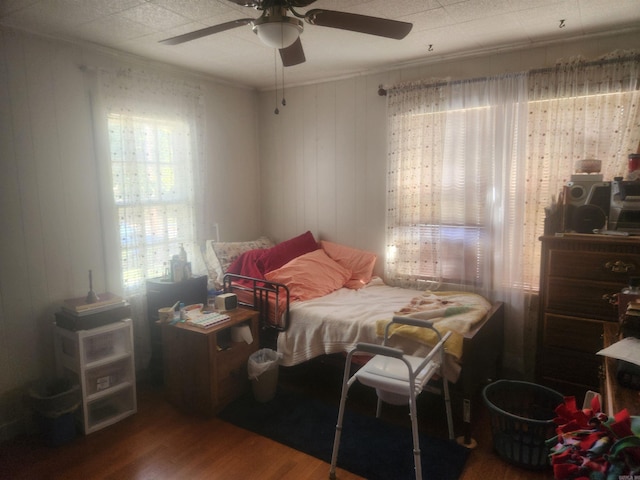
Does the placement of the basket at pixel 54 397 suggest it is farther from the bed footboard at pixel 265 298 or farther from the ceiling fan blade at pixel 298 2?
the ceiling fan blade at pixel 298 2

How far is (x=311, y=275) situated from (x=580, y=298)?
6.13 feet

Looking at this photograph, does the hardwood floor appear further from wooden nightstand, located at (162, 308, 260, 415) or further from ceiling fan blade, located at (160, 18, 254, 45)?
→ ceiling fan blade, located at (160, 18, 254, 45)

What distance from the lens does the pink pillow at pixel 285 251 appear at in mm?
3453

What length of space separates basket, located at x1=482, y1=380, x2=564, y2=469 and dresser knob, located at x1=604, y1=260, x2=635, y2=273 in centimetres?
76

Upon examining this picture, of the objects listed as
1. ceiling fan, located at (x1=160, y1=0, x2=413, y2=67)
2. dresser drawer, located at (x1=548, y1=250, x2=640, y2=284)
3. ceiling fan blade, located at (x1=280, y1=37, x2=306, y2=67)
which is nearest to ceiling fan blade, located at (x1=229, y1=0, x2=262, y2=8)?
ceiling fan, located at (x1=160, y1=0, x2=413, y2=67)

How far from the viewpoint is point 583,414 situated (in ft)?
3.03

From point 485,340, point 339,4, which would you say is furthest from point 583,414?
point 339,4

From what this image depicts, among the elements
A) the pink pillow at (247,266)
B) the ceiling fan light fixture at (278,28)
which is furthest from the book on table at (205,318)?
the ceiling fan light fixture at (278,28)

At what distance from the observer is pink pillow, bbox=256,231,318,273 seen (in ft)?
11.3

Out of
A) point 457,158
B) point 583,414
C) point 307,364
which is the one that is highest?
point 457,158

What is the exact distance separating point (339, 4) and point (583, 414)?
7.07ft

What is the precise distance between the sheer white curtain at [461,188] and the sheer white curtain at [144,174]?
5.54ft

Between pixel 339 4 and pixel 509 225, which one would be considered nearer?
pixel 339 4

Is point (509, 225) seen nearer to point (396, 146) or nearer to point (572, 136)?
point (572, 136)
